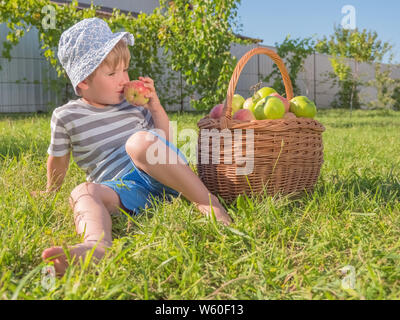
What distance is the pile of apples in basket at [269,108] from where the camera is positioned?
199 centimetres

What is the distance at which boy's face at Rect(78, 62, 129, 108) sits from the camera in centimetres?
198

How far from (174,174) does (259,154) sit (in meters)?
0.39

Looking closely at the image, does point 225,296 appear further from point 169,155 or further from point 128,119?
point 128,119

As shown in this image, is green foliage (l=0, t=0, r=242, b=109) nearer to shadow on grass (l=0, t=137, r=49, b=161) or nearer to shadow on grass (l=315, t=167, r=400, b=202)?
shadow on grass (l=0, t=137, r=49, b=161)

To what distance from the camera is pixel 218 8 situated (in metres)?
6.62

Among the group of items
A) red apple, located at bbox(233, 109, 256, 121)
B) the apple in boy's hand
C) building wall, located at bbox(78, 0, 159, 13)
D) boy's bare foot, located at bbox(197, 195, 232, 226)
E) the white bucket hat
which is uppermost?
building wall, located at bbox(78, 0, 159, 13)

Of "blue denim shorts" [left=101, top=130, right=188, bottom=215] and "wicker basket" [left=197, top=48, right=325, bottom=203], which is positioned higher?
"wicker basket" [left=197, top=48, right=325, bottom=203]

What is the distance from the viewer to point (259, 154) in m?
1.90

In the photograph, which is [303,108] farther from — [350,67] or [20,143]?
[350,67]

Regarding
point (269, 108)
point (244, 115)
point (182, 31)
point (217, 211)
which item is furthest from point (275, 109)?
point (182, 31)

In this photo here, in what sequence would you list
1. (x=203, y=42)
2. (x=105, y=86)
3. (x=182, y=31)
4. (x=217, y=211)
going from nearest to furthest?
(x=217, y=211)
(x=105, y=86)
(x=203, y=42)
(x=182, y=31)

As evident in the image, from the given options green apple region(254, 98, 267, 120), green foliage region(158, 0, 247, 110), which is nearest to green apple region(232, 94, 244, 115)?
green apple region(254, 98, 267, 120)

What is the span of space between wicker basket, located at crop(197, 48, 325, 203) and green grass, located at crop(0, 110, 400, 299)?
0.10 m
